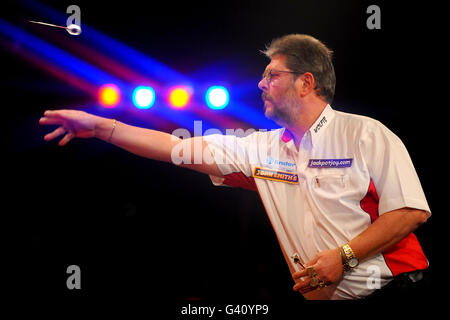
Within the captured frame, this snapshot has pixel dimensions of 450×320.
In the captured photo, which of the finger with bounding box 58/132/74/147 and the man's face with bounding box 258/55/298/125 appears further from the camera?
the man's face with bounding box 258/55/298/125

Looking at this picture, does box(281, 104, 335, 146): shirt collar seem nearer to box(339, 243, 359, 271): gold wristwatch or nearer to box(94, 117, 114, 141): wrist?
box(339, 243, 359, 271): gold wristwatch

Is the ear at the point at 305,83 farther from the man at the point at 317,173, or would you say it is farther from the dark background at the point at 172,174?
the dark background at the point at 172,174

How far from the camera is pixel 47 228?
169 inches

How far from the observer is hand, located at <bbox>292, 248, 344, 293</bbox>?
1740mm

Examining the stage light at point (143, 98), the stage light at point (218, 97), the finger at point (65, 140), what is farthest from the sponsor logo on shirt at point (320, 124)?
the stage light at point (143, 98)

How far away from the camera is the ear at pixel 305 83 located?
2.24 meters

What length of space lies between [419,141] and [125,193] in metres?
3.43

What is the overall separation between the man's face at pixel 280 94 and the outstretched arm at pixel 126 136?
478mm

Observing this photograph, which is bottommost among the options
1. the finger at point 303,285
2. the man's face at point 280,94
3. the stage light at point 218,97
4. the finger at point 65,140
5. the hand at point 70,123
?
the finger at point 303,285

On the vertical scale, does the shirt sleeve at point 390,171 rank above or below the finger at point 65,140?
below

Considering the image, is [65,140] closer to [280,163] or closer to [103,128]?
[103,128]

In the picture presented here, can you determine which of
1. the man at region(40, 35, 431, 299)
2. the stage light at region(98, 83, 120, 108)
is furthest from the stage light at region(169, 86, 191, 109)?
the man at region(40, 35, 431, 299)

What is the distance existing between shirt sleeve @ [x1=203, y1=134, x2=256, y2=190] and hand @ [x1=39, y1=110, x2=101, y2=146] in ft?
2.23

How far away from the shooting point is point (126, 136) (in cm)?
207
